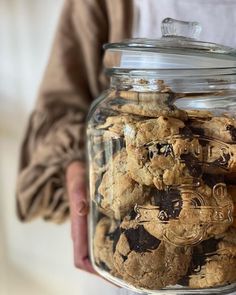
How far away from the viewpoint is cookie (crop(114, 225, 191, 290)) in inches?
15.1

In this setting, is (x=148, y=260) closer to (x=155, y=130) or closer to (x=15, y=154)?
(x=155, y=130)

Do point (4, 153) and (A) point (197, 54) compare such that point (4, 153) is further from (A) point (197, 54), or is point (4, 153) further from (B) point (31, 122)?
(A) point (197, 54)

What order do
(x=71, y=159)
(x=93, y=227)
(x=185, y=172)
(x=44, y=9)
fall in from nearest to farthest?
(x=185, y=172) < (x=93, y=227) < (x=71, y=159) < (x=44, y=9)

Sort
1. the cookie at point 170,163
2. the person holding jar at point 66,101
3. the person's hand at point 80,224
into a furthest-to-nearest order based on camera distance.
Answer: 1. the person holding jar at point 66,101
2. the person's hand at point 80,224
3. the cookie at point 170,163

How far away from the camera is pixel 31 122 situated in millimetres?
727

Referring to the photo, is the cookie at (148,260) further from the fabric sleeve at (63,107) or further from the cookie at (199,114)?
the fabric sleeve at (63,107)

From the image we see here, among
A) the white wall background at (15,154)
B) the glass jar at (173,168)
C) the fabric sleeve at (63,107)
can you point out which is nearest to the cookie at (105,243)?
the glass jar at (173,168)

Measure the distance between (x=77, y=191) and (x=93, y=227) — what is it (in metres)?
0.08

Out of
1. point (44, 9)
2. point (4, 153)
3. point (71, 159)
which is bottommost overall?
point (4, 153)

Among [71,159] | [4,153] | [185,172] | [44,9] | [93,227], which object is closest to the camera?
[185,172]

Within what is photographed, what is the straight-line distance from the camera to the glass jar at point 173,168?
380 mm

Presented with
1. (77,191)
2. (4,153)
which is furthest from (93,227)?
(4,153)

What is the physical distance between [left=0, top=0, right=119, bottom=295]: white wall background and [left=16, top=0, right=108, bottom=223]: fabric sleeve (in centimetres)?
35

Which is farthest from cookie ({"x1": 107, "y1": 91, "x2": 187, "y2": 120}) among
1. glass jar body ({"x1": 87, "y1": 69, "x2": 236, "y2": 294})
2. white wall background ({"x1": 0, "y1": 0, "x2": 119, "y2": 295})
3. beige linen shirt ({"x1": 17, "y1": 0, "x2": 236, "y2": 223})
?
white wall background ({"x1": 0, "y1": 0, "x2": 119, "y2": 295})
